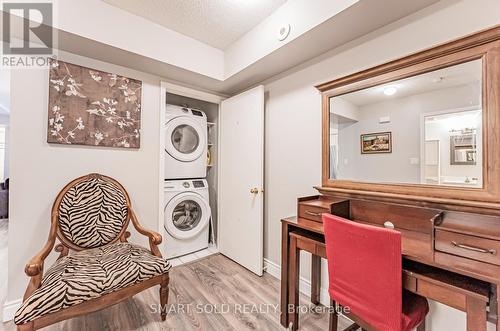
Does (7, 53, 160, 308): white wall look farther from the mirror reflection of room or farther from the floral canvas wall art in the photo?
the mirror reflection of room

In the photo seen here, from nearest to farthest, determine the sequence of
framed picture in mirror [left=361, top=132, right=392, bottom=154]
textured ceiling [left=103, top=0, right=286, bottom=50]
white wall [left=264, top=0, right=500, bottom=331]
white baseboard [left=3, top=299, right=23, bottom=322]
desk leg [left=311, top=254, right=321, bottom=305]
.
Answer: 1. white wall [left=264, top=0, right=500, bottom=331]
2. framed picture in mirror [left=361, top=132, right=392, bottom=154]
3. white baseboard [left=3, top=299, right=23, bottom=322]
4. textured ceiling [left=103, top=0, right=286, bottom=50]
5. desk leg [left=311, top=254, right=321, bottom=305]

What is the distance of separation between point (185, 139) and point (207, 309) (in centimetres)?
192

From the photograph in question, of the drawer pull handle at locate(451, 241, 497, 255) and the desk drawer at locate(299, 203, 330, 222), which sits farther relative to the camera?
the desk drawer at locate(299, 203, 330, 222)

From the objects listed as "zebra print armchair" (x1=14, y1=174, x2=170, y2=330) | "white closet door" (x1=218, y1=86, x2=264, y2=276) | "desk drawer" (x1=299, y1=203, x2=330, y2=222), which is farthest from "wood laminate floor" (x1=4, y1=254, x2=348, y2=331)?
"desk drawer" (x1=299, y1=203, x2=330, y2=222)

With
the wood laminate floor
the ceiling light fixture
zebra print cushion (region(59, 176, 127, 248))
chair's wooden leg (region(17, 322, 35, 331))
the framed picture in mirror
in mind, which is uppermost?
the ceiling light fixture

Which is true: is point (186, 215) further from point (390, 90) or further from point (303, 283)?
point (390, 90)

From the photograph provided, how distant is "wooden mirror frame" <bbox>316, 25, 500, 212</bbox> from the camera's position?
3.41 feet

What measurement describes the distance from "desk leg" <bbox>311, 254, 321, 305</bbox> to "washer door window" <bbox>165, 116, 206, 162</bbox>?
1869mm


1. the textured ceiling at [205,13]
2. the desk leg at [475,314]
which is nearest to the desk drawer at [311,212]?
the desk leg at [475,314]

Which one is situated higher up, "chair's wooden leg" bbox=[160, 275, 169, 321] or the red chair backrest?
the red chair backrest

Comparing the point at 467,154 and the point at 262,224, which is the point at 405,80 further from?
the point at 262,224

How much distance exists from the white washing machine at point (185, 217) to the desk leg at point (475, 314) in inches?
96.6

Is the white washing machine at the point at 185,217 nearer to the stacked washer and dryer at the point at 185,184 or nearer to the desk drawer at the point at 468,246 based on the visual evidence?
the stacked washer and dryer at the point at 185,184

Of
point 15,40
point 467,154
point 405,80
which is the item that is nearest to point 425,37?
point 405,80
